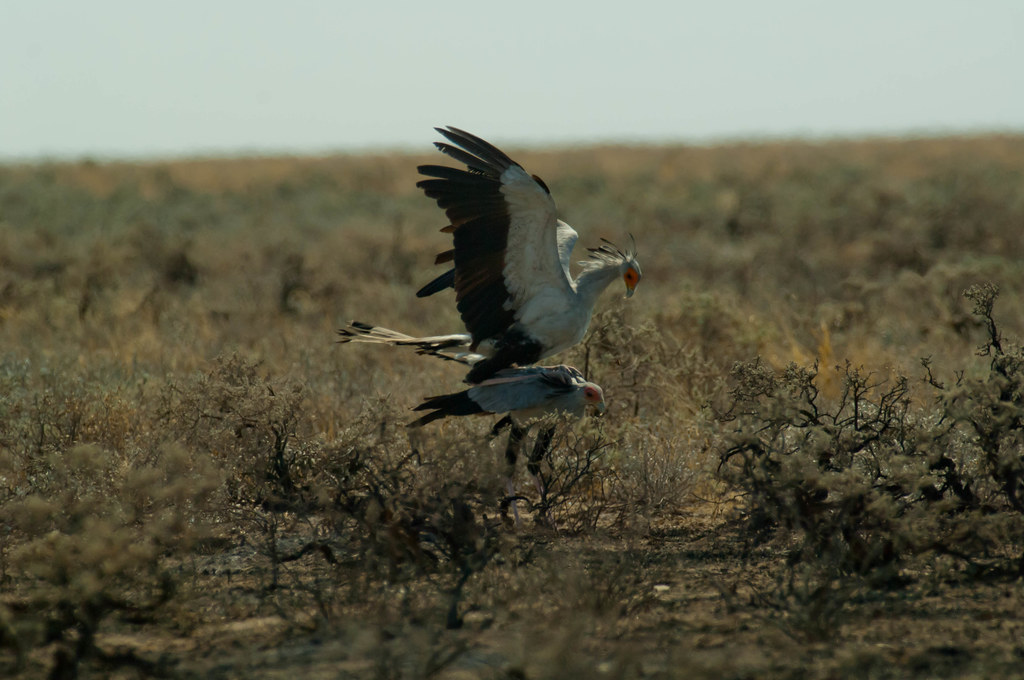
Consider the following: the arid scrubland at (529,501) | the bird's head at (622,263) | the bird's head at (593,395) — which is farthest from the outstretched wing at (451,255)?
the bird's head at (593,395)

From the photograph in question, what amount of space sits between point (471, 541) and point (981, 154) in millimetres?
32854

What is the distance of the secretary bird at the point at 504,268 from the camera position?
508cm

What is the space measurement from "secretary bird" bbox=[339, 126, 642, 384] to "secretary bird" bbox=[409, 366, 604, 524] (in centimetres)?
26

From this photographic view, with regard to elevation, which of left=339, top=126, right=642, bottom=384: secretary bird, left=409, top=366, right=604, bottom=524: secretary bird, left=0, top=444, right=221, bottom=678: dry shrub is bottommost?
left=0, top=444, right=221, bottom=678: dry shrub

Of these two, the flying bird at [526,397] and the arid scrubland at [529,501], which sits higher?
the flying bird at [526,397]

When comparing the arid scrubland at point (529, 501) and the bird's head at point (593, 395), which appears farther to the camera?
the bird's head at point (593, 395)

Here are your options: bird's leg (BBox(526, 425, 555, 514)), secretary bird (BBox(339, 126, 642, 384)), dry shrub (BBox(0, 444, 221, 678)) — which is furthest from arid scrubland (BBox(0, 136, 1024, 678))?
secretary bird (BBox(339, 126, 642, 384))

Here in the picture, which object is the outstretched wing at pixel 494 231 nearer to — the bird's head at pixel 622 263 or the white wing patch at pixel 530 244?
the white wing patch at pixel 530 244

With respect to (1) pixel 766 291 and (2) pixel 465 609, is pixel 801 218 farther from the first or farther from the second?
(2) pixel 465 609

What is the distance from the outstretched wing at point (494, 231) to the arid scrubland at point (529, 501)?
0.78 m

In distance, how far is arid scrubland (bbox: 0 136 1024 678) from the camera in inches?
138

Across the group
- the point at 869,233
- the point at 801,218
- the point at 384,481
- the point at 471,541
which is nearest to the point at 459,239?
the point at 384,481

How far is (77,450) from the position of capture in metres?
4.14

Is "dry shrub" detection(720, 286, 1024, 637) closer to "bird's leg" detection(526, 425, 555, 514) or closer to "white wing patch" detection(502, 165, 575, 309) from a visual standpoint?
"bird's leg" detection(526, 425, 555, 514)
